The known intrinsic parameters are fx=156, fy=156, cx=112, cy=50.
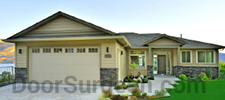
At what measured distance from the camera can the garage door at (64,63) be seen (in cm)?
868

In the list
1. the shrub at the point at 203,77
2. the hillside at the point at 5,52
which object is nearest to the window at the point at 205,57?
the shrub at the point at 203,77

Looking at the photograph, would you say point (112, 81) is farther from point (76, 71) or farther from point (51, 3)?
point (51, 3)

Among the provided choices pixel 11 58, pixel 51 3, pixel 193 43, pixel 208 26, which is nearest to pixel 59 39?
pixel 51 3

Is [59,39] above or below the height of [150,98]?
above

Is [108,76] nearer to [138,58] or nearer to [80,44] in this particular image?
[80,44]

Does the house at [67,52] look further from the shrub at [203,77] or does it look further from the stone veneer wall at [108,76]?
the shrub at [203,77]

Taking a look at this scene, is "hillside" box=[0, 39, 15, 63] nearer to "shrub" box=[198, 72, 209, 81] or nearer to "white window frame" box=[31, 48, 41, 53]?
"white window frame" box=[31, 48, 41, 53]

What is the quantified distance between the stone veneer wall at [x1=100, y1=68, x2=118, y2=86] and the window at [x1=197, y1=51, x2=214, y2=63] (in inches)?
375

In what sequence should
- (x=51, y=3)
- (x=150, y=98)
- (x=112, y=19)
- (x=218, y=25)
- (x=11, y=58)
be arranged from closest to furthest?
(x=150, y=98), (x=51, y=3), (x=218, y=25), (x=112, y=19), (x=11, y=58)

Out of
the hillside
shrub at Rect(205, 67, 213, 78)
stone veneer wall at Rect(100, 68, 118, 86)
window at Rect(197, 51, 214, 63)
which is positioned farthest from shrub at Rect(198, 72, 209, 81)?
the hillside

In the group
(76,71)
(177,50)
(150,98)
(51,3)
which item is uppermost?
(51,3)

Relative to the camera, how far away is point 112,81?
8.35 meters

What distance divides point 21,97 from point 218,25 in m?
18.2

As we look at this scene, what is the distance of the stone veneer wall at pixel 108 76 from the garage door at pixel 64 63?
0.28 meters
